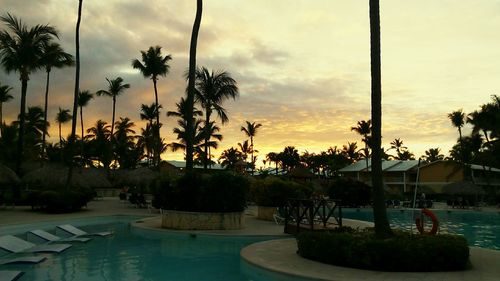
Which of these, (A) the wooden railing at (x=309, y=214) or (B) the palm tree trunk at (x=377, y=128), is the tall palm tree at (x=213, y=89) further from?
(B) the palm tree trunk at (x=377, y=128)

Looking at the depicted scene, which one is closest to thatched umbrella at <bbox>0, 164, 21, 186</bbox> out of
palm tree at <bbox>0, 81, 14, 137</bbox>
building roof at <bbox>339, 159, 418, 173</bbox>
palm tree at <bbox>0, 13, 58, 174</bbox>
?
palm tree at <bbox>0, 13, 58, 174</bbox>

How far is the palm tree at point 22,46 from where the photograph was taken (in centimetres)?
2892

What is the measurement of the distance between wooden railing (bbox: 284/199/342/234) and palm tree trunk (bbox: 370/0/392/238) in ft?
11.4

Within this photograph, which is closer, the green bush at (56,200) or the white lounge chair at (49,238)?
the white lounge chair at (49,238)

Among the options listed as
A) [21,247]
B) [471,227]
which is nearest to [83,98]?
[21,247]

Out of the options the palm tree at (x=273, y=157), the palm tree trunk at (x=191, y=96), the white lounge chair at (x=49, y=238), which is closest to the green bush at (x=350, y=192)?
the palm tree trunk at (x=191, y=96)

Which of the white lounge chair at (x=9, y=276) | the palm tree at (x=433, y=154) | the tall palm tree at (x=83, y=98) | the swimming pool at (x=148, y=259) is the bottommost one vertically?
the swimming pool at (x=148, y=259)

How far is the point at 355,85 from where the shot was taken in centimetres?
2227

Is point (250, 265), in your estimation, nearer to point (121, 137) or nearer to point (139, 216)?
point (139, 216)

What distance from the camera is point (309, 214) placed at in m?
15.3

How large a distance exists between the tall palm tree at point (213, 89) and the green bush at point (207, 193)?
1081 centimetres

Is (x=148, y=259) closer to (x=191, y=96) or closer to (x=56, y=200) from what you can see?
(x=191, y=96)

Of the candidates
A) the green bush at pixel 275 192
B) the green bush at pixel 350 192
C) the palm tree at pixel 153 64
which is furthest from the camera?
the palm tree at pixel 153 64

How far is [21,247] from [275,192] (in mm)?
12442
